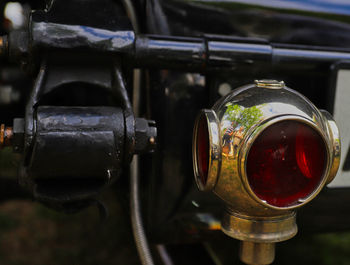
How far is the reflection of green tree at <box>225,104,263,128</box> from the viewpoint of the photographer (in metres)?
0.77

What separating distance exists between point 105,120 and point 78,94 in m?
0.78

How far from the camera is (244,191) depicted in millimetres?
781

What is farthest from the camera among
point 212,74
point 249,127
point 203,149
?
point 212,74

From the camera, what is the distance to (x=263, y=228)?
0.85 meters

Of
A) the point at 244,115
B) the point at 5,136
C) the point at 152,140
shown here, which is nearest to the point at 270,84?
the point at 244,115

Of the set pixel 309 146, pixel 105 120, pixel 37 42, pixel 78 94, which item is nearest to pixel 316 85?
pixel 309 146

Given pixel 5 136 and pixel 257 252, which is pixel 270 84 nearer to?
pixel 257 252

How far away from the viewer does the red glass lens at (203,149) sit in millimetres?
847

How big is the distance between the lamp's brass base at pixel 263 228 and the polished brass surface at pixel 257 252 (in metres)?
0.04

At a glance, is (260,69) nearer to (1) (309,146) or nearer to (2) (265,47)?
(2) (265,47)

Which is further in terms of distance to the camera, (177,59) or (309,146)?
(177,59)

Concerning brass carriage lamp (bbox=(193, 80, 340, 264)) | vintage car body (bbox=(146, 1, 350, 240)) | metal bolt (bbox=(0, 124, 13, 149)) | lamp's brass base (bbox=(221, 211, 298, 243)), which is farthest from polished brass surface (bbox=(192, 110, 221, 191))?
metal bolt (bbox=(0, 124, 13, 149))

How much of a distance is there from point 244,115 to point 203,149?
0.41 feet

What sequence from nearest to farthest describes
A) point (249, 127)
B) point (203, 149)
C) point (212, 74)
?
point (249, 127) → point (203, 149) → point (212, 74)
